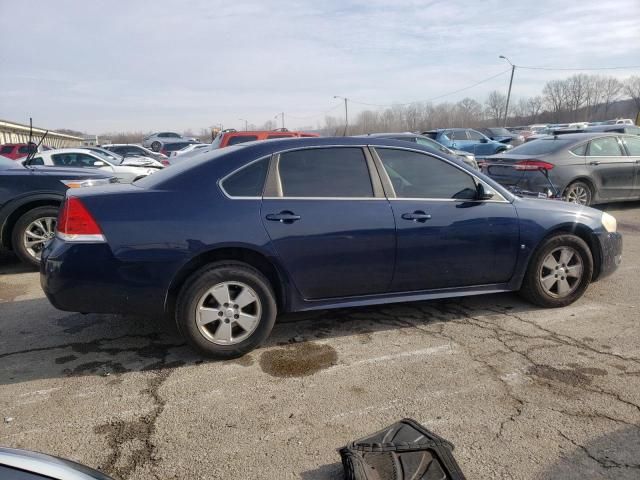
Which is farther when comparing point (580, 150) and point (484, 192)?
point (580, 150)

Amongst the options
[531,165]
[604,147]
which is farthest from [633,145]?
[531,165]

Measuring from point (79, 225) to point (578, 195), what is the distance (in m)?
8.66

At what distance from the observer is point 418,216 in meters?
3.74

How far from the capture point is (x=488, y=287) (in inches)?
161

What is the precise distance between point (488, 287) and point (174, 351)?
266cm

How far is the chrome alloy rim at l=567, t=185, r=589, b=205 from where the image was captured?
878 cm

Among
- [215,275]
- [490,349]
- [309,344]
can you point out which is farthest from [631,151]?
[215,275]

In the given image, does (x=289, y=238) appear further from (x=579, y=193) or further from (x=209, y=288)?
(x=579, y=193)

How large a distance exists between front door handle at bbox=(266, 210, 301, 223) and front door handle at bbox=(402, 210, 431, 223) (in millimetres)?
877

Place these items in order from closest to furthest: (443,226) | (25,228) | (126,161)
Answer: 1. (443,226)
2. (25,228)
3. (126,161)

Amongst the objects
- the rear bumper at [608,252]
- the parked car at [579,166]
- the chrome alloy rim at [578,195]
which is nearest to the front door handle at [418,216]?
the rear bumper at [608,252]

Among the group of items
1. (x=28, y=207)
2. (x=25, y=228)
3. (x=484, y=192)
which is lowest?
(x=25, y=228)

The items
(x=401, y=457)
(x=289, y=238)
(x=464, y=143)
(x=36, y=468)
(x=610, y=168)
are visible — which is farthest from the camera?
(x=464, y=143)

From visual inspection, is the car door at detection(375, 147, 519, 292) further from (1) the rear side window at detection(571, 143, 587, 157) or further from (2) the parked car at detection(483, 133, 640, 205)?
(1) the rear side window at detection(571, 143, 587, 157)
